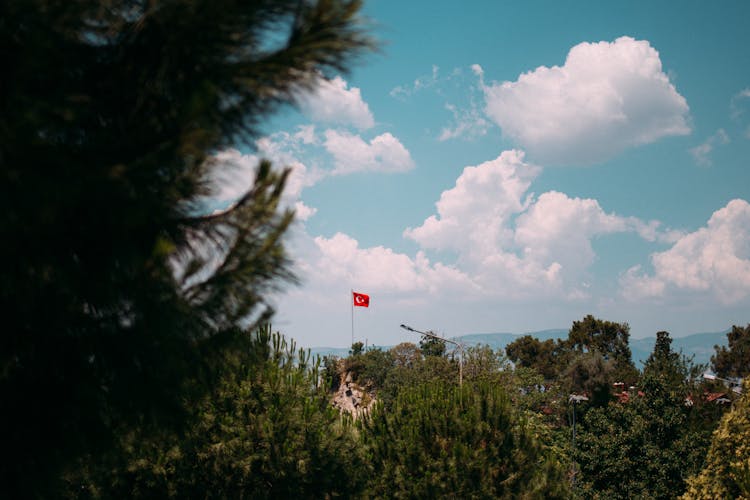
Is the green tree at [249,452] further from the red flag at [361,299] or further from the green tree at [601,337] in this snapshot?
the green tree at [601,337]

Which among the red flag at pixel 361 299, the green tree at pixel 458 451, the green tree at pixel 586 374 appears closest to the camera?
the green tree at pixel 458 451

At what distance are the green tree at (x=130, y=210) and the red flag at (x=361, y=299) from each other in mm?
40728

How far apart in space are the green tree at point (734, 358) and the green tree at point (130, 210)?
3062 inches

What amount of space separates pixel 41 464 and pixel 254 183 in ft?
9.42

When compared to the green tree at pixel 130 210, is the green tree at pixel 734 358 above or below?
below

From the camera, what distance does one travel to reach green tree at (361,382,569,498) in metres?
14.0

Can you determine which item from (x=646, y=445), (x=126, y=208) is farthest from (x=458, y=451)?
(x=646, y=445)

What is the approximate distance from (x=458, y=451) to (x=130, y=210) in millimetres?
12049

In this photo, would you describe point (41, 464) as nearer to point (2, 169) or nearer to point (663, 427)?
point (2, 169)

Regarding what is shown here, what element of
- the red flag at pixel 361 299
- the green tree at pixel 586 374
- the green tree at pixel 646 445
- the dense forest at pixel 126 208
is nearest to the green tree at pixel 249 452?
the dense forest at pixel 126 208

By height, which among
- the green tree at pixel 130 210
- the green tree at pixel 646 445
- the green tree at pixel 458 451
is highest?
the green tree at pixel 130 210

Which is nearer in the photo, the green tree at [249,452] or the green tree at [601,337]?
the green tree at [249,452]

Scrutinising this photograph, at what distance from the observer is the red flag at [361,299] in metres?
45.9

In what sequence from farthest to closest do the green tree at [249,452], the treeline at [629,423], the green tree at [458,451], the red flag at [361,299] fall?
Answer: 1. the red flag at [361,299]
2. the treeline at [629,423]
3. the green tree at [458,451]
4. the green tree at [249,452]
